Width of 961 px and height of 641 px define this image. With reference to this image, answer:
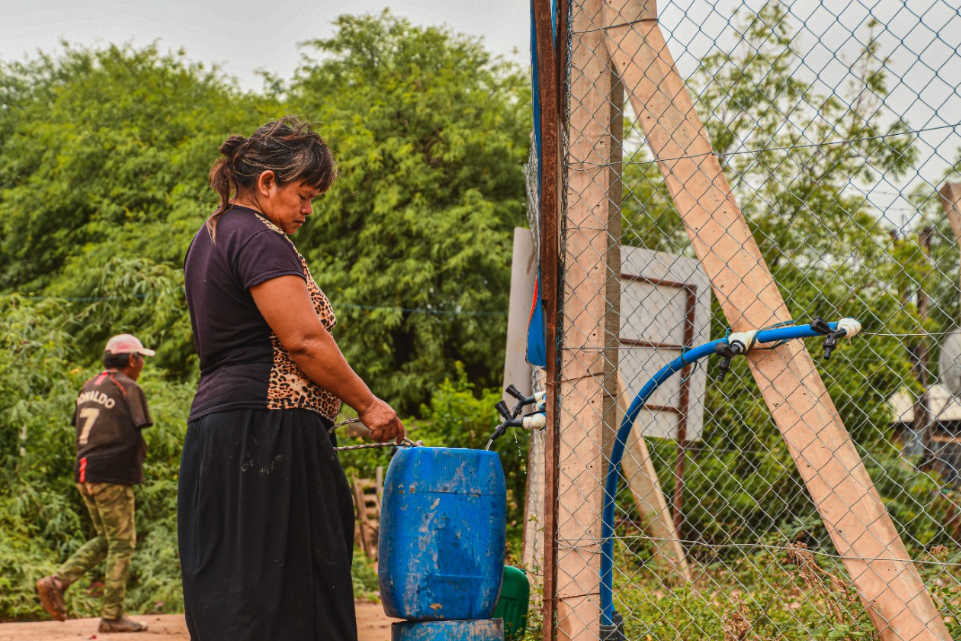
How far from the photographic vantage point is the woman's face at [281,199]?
2.53 metres

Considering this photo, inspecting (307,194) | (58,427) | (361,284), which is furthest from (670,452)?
(361,284)

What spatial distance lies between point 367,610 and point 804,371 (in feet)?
13.8

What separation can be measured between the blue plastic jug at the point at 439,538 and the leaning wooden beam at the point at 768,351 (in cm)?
83

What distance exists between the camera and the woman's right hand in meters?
2.49

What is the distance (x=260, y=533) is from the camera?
7.64 ft

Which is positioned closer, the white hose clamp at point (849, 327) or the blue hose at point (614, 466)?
the white hose clamp at point (849, 327)

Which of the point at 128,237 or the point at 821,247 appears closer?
the point at 821,247

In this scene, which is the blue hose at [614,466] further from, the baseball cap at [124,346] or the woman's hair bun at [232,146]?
the baseball cap at [124,346]

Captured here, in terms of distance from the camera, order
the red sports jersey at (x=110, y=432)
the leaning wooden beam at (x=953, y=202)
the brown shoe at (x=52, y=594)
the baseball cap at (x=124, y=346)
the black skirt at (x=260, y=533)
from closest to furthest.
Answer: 1. the black skirt at (x=260, y=533)
2. the leaning wooden beam at (x=953, y=202)
3. the red sports jersey at (x=110, y=432)
4. the brown shoe at (x=52, y=594)
5. the baseball cap at (x=124, y=346)

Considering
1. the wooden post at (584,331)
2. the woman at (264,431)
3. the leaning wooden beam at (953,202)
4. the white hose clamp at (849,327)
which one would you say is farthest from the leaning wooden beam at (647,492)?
the woman at (264,431)

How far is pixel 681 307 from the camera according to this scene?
4.92 metres

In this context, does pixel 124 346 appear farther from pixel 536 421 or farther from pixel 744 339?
pixel 744 339

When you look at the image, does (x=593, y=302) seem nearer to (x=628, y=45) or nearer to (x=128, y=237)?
(x=628, y=45)

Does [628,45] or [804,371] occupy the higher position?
[628,45]
